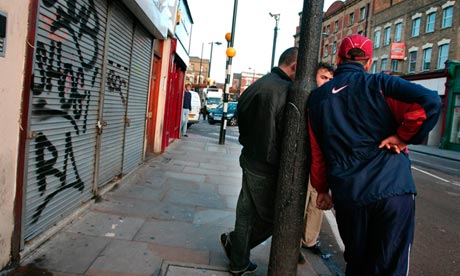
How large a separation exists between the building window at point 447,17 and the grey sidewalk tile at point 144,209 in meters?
28.7

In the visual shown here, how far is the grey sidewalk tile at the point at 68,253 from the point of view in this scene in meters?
3.19

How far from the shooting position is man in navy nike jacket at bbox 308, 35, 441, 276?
1965mm

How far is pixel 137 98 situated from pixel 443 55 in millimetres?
27411

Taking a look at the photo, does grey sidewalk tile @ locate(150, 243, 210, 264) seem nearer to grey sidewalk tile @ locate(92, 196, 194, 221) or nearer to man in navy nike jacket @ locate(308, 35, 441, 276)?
grey sidewalk tile @ locate(92, 196, 194, 221)

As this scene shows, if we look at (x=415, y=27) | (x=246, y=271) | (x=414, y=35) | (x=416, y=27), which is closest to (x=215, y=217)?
(x=246, y=271)

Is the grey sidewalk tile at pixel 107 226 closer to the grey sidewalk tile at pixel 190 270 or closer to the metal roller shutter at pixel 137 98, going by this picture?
the grey sidewalk tile at pixel 190 270

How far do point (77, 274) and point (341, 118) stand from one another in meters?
2.41

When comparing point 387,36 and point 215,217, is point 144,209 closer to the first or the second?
point 215,217

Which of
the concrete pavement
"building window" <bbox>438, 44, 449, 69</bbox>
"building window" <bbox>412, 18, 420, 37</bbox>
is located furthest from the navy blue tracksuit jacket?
"building window" <bbox>412, 18, 420, 37</bbox>

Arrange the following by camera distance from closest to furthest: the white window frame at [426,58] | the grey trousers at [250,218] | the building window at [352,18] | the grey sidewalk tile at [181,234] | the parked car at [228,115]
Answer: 1. the grey trousers at [250,218]
2. the grey sidewalk tile at [181,234]
3. the parked car at [228,115]
4. the white window frame at [426,58]
5. the building window at [352,18]

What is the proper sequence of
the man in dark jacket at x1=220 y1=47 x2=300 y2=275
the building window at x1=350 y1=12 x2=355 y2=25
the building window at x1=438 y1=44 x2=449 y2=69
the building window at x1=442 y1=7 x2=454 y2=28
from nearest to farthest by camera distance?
the man in dark jacket at x1=220 y1=47 x2=300 y2=275 → the building window at x1=442 y1=7 x2=454 y2=28 → the building window at x1=438 y1=44 x2=449 y2=69 → the building window at x1=350 y1=12 x2=355 y2=25

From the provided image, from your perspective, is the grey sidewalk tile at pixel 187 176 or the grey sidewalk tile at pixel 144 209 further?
the grey sidewalk tile at pixel 187 176

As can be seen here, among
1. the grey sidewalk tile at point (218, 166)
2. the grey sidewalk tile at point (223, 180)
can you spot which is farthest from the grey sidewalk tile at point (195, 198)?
the grey sidewalk tile at point (218, 166)

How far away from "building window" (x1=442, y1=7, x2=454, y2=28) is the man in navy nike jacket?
3000 centimetres
